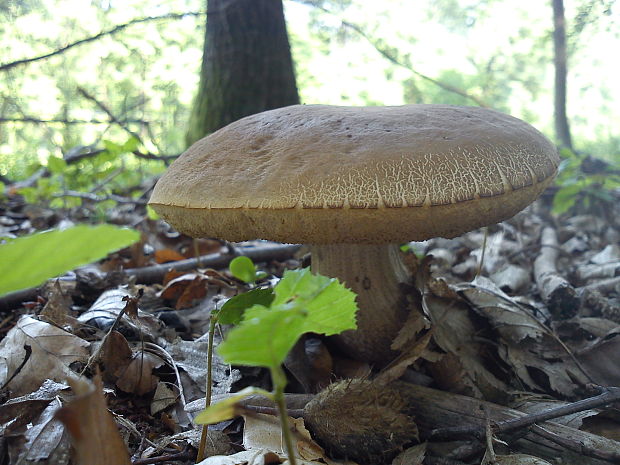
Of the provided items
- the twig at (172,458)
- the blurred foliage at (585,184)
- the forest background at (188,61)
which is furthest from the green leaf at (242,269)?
the blurred foliage at (585,184)

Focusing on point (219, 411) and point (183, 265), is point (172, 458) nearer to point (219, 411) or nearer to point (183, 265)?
point (219, 411)

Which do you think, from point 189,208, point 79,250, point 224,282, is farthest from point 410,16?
point 79,250

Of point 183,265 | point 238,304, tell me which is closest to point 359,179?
point 238,304

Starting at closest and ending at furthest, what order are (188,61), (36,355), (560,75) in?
(36,355), (560,75), (188,61)

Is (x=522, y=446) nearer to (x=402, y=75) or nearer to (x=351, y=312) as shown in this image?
(x=351, y=312)

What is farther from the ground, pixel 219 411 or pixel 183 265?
pixel 219 411

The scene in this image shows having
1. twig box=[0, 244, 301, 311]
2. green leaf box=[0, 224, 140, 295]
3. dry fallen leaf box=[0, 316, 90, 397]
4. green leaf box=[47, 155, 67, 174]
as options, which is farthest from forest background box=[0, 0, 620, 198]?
green leaf box=[0, 224, 140, 295]

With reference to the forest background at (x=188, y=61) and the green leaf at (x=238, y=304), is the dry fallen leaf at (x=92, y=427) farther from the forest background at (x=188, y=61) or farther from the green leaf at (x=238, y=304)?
the forest background at (x=188, y=61)
